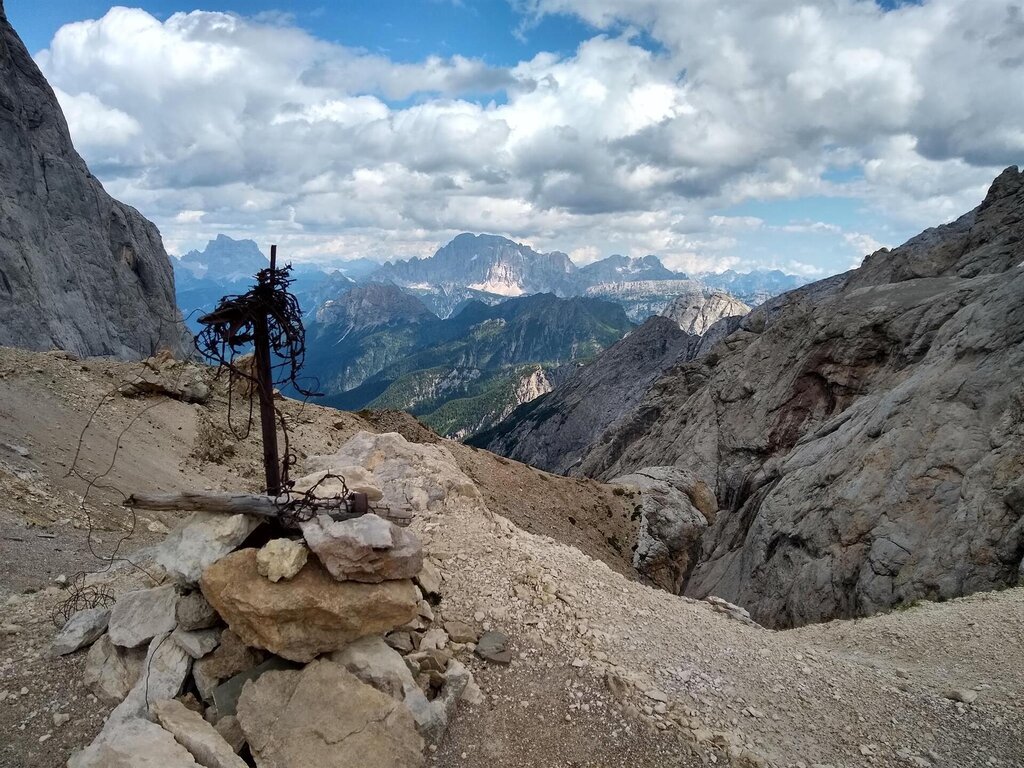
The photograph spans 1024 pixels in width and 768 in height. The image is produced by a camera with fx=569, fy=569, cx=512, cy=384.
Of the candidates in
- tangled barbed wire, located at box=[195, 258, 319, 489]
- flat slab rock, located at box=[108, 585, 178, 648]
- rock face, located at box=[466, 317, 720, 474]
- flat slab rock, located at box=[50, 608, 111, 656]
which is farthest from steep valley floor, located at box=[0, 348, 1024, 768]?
rock face, located at box=[466, 317, 720, 474]

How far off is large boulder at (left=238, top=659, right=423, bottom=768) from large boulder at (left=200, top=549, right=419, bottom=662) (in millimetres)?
431

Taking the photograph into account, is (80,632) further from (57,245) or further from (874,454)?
(57,245)

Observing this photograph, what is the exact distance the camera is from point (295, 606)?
8406mm

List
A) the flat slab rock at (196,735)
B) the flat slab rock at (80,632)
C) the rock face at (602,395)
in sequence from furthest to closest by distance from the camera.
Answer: the rock face at (602,395)
the flat slab rock at (80,632)
the flat slab rock at (196,735)

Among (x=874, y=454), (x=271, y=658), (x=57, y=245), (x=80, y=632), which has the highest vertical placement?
(x=57, y=245)

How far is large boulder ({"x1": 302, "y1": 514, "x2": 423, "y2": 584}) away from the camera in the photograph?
346 inches

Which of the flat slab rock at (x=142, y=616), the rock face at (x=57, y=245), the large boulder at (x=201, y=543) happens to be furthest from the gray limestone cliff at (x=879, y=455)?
the rock face at (x=57, y=245)

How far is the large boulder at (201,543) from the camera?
910cm

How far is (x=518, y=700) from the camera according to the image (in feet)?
31.6

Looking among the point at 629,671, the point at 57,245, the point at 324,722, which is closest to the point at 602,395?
the point at 57,245

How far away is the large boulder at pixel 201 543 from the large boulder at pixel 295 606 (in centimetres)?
44

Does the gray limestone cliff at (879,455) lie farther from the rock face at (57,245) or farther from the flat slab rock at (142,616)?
the rock face at (57,245)

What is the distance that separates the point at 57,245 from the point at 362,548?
113 m

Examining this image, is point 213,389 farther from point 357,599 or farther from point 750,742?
point 750,742
